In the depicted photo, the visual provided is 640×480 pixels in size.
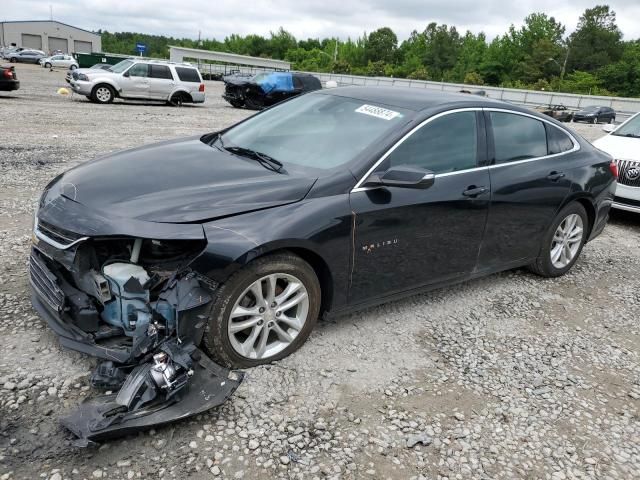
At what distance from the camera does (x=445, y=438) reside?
2869 mm

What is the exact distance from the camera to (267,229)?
9.83ft

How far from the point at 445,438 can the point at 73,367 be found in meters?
2.15

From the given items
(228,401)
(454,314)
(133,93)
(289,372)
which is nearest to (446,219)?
(454,314)

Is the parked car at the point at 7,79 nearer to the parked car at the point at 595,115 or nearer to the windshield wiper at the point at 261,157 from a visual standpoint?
the windshield wiper at the point at 261,157

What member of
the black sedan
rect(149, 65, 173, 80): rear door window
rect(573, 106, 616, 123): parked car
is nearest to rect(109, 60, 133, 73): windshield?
rect(149, 65, 173, 80): rear door window

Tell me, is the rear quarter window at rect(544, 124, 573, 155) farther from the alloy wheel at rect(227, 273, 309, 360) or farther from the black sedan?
the alloy wheel at rect(227, 273, 309, 360)

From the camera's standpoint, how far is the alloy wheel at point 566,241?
506 centimetres

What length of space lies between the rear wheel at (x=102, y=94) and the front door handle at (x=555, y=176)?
17646mm

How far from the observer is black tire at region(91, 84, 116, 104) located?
1859 centimetres

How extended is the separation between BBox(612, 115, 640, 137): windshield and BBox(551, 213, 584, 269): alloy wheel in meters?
3.97

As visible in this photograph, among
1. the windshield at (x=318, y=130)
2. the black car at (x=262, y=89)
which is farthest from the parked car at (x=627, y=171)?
the black car at (x=262, y=89)

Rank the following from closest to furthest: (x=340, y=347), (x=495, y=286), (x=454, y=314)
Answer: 1. (x=340, y=347)
2. (x=454, y=314)
3. (x=495, y=286)

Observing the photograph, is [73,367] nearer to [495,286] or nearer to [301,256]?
[301,256]

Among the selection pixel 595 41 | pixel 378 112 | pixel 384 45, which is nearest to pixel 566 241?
pixel 378 112
